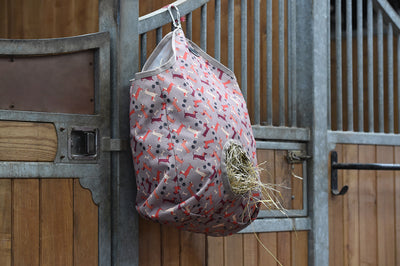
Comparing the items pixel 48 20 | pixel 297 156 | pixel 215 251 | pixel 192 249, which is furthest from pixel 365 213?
pixel 48 20

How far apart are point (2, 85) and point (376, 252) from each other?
6.17ft

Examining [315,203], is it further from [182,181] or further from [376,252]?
[182,181]

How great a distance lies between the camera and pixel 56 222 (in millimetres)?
1950

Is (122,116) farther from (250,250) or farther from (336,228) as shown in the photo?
(336,228)

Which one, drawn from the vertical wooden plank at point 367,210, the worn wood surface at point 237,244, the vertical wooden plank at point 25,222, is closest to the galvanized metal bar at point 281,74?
the worn wood surface at point 237,244

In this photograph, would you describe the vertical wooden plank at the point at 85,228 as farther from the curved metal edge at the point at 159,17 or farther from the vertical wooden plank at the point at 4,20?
the vertical wooden plank at the point at 4,20

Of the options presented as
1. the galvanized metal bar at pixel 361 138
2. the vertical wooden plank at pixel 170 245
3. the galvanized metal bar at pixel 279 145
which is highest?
the galvanized metal bar at pixel 361 138

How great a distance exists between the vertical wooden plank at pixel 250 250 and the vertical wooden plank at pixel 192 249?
20 cm

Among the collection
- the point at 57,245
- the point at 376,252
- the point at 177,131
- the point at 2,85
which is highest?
the point at 2,85

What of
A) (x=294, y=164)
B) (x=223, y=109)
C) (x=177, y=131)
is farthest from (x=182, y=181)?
(x=294, y=164)

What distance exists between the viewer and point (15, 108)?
1.91 metres

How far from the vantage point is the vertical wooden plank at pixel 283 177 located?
8.46 feet

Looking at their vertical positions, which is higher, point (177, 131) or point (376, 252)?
point (177, 131)

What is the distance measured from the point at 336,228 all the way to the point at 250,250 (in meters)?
0.51
